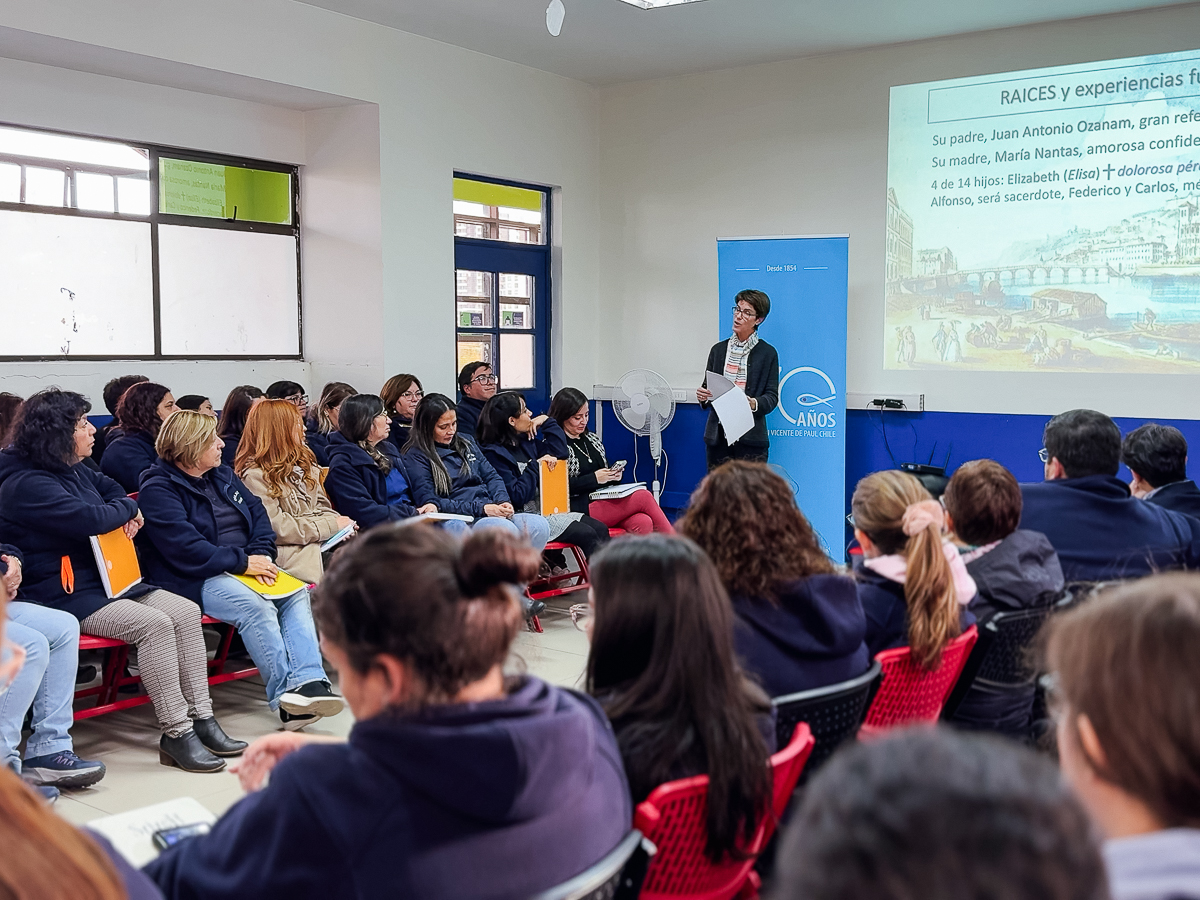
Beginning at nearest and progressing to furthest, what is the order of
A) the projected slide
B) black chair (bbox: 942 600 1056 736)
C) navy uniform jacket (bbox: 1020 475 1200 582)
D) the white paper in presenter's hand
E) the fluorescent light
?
1. black chair (bbox: 942 600 1056 736)
2. navy uniform jacket (bbox: 1020 475 1200 582)
3. the fluorescent light
4. the projected slide
5. the white paper in presenter's hand

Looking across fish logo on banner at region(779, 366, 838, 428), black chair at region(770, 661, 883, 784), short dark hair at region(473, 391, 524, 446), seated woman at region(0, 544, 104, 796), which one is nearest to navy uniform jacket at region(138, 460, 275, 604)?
seated woman at region(0, 544, 104, 796)

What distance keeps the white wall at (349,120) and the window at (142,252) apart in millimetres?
159

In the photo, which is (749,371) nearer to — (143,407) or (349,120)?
(349,120)

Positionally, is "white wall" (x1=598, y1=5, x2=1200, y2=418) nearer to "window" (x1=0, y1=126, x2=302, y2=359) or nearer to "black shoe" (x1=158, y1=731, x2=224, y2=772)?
"window" (x1=0, y1=126, x2=302, y2=359)

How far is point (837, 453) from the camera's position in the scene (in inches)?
283

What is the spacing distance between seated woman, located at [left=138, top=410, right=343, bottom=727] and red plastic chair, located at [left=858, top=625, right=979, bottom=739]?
2.16m

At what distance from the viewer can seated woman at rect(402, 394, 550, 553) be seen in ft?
17.6

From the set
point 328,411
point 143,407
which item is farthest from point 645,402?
point 143,407

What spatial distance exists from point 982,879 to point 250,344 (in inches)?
274

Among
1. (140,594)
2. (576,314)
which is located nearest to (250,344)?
(576,314)

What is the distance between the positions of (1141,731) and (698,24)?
666 centimetres

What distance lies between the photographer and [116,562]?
3.71 metres

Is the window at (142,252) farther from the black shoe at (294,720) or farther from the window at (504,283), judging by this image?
the black shoe at (294,720)

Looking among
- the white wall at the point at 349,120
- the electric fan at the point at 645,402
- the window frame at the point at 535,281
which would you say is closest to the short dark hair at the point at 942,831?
the white wall at the point at 349,120
